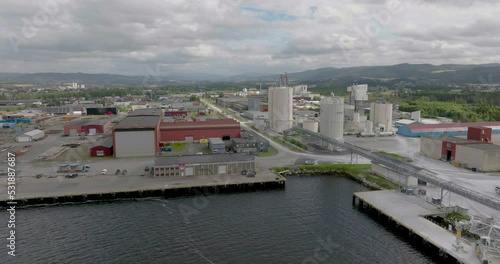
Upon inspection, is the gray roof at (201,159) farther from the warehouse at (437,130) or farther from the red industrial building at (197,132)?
the warehouse at (437,130)

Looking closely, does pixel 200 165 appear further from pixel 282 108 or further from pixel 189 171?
pixel 282 108

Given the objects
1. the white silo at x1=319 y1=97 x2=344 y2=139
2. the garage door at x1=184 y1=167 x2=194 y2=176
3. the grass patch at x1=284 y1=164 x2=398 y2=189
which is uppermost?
the white silo at x1=319 y1=97 x2=344 y2=139

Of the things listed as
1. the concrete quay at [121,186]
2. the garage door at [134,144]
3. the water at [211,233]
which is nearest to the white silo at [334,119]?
the concrete quay at [121,186]

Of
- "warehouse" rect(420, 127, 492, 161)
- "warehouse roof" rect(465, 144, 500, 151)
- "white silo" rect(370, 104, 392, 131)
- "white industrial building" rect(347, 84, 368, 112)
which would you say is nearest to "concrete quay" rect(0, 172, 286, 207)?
"warehouse" rect(420, 127, 492, 161)

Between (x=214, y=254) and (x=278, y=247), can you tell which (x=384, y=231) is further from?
(x=214, y=254)

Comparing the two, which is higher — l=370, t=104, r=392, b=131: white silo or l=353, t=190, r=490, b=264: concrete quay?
l=370, t=104, r=392, b=131: white silo

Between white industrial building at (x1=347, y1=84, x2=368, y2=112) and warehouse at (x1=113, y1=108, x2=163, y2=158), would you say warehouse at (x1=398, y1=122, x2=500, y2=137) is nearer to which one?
white industrial building at (x1=347, y1=84, x2=368, y2=112)

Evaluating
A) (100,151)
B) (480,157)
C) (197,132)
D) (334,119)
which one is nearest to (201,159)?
(100,151)
